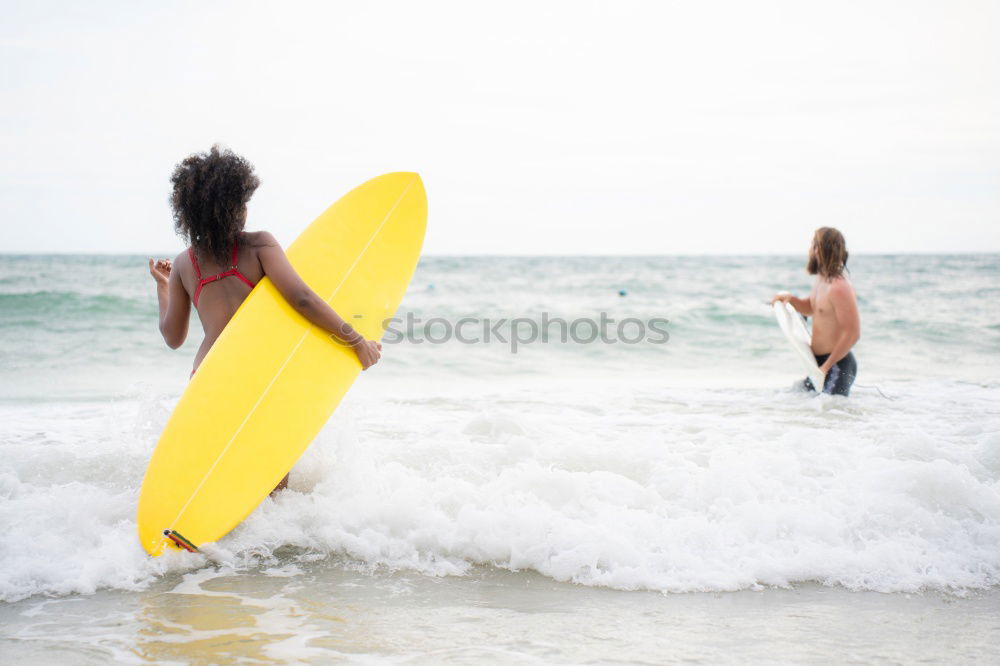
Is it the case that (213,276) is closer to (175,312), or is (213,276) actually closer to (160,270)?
(175,312)

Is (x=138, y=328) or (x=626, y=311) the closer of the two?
(x=138, y=328)

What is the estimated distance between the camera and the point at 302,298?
3047mm

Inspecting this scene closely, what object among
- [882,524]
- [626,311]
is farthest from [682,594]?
[626,311]

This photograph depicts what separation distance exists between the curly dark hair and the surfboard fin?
41.5 inches

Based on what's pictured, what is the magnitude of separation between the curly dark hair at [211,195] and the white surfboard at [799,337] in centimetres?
418

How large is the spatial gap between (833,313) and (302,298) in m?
3.99

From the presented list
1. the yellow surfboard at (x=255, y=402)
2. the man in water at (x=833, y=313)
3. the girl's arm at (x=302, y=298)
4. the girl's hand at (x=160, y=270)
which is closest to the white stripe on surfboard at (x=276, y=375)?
the yellow surfboard at (x=255, y=402)

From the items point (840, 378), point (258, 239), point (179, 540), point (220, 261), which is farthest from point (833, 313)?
point (179, 540)

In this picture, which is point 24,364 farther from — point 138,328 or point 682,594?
point 682,594

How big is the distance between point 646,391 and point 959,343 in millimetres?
6123

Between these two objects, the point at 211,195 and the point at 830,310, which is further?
the point at 830,310

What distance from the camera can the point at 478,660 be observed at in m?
2.14

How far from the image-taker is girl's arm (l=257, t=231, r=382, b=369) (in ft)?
9.80

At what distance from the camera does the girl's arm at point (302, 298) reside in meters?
2.99
